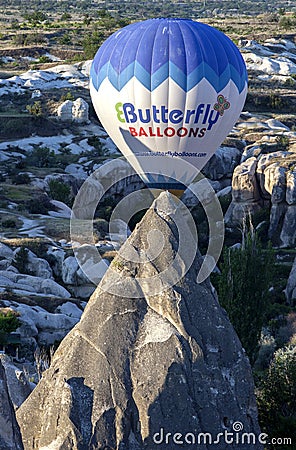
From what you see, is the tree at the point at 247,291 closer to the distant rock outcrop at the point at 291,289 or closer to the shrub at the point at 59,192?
the distant rock outcrop at the point at 291,289

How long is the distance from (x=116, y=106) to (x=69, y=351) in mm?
10991

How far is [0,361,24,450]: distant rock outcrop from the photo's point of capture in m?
9.81

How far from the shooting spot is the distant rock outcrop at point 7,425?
32.2ft

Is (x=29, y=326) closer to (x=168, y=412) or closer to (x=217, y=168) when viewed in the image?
(x=168, y=412)

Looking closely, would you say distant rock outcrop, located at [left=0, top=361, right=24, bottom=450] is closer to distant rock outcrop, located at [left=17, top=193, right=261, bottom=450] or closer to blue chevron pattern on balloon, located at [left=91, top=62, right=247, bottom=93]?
distant rock outcrop, located at [left=17, top=193, right=261, bottom=450]

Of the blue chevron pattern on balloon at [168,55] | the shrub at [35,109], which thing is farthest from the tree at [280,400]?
the shrub at [35,109]

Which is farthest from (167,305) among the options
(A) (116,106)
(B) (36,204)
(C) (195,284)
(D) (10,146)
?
(D) (10,146)

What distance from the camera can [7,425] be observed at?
9.96m

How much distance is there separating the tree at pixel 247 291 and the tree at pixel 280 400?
5.26 meters

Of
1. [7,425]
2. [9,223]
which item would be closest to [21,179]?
[9,223]

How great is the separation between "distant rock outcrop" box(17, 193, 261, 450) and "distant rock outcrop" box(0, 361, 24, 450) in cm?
88

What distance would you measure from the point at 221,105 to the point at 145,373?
1152cm

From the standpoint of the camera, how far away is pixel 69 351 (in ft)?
37.8

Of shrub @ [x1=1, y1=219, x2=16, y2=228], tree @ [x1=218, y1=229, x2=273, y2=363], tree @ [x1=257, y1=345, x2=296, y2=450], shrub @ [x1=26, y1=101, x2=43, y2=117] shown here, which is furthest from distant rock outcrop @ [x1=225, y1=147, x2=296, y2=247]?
tree @ [x1=257, y1=345, x2=296, y2=450]
